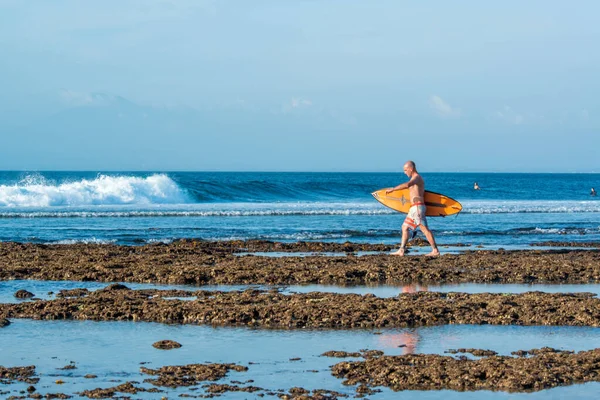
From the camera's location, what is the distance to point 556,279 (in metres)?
14.0

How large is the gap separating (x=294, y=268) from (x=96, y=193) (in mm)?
37753

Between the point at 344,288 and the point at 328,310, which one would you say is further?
the point at 344,288

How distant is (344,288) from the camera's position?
511 inches

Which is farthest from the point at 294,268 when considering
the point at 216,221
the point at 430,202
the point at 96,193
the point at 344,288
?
the point at 96,193

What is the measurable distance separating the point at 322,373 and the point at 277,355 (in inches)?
34.8

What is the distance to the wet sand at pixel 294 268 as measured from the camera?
45.8 ft

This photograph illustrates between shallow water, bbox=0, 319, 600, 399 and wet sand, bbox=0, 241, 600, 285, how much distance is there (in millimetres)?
4116

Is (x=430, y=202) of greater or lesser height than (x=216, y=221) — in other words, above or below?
above

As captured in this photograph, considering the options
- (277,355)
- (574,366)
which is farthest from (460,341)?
(277,355)

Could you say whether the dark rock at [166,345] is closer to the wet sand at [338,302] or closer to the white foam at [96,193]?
the wet sand at [338,302]

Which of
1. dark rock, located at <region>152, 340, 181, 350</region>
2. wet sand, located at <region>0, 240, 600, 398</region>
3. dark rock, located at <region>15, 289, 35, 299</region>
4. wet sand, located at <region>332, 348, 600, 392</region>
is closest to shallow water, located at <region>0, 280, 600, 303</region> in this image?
dark rock, located at <region>15, 289, 35, 299</region>

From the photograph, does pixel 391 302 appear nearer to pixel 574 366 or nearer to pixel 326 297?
pixel 326 297

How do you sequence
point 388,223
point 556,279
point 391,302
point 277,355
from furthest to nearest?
point 388,223, point 556,279, point 391,302, point 277,355

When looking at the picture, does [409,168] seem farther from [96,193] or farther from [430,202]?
[96,193]
